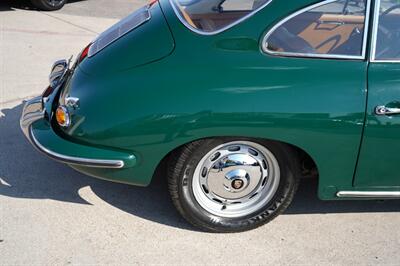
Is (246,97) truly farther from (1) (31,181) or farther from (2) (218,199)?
(1) (31,181)

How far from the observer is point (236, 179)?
10.4 feet

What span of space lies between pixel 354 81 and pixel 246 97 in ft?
2.00

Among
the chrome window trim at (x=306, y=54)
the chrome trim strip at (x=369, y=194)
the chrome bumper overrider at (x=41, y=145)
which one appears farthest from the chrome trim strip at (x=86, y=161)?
the chrome trim strip at (x=369, y=194)

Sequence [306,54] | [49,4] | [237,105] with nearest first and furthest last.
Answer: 1. [237,105]
2. [306,54]
3. [49,4]

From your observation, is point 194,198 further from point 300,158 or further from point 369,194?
point 369,194

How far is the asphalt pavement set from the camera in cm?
306

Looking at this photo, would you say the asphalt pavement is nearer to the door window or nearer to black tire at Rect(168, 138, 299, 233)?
black tire at Rect(168, 138, 299, 233)

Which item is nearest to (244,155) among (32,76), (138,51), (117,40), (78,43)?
(138,51)

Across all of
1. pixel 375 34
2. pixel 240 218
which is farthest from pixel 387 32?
pixel 240 218

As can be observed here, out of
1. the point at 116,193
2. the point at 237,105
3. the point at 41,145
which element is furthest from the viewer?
the point at 116,193

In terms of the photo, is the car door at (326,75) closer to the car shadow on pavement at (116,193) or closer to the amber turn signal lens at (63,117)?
the car shadow on pavement at (116,193)

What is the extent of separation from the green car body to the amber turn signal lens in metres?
0.04

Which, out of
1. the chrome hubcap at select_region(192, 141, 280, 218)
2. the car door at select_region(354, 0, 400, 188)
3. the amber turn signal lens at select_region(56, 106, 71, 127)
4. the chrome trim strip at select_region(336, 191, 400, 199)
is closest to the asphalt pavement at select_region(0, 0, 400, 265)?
the chrome hubcap at select_region(192, 141, 280, 218)

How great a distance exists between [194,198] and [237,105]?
0.69 m
